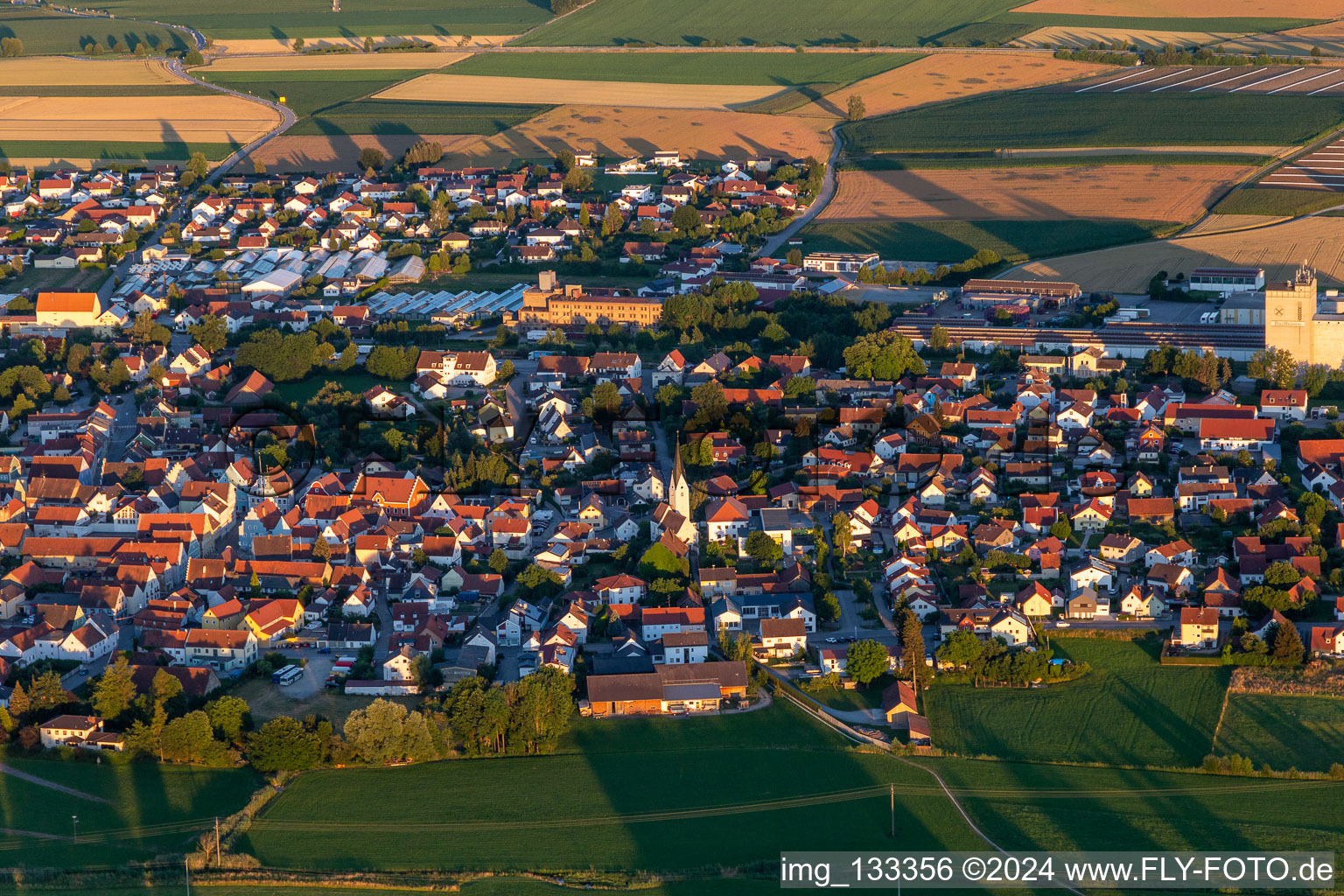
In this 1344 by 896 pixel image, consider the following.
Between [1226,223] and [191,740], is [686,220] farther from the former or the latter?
[191,740]

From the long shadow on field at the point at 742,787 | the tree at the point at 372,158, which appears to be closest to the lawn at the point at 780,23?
the tree at the point at 372,158

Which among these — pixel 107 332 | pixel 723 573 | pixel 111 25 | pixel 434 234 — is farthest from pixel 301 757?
pixel 111 25

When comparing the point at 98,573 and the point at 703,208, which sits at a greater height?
the point at 703,208

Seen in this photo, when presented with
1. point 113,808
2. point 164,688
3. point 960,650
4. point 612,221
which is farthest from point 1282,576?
point 612,221

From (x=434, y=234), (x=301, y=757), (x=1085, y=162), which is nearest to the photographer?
(x=301, y=757)

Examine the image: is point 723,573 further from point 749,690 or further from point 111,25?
point 111,25

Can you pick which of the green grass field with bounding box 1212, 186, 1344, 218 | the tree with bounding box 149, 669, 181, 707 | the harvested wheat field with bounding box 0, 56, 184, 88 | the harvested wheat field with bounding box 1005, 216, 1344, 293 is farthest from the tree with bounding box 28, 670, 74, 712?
the harvested wheat field with bounding box 0, 56, 184, 88
